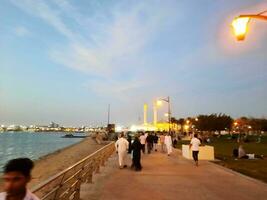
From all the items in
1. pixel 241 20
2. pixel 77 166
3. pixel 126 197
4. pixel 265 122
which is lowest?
pixel 126 197

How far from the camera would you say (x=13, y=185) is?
3590 mm

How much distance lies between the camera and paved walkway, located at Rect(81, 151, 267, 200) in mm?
11430

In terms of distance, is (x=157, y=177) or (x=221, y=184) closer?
(x=221, y=184)

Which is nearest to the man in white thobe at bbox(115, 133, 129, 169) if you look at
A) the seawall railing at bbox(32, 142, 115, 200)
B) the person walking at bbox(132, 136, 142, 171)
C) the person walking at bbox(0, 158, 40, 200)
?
the person walking at bbox(132, 136, 142, 171)

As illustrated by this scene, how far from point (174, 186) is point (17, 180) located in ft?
34.0

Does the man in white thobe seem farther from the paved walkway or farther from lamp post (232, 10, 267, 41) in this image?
lamp post (232, 10, 267, 41)

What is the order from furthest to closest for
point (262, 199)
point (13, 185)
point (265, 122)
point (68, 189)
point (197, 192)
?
point (265, 122) < point (197, 192) < point (262, 199) < point (68, 189) < point (13, 185)

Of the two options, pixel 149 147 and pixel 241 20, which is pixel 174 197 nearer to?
pixel 241 20

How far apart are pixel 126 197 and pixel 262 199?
3613mm

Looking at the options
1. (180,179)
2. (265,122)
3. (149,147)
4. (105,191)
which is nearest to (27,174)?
(105,191)

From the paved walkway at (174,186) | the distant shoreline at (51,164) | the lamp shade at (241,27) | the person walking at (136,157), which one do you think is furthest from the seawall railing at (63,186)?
the person walking at (136,157)

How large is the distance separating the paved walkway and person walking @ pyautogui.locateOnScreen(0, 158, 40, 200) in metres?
7.54

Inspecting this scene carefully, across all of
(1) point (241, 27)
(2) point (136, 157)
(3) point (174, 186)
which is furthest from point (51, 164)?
(1) point (241, 27)

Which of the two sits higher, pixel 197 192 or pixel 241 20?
pixel 241 20
